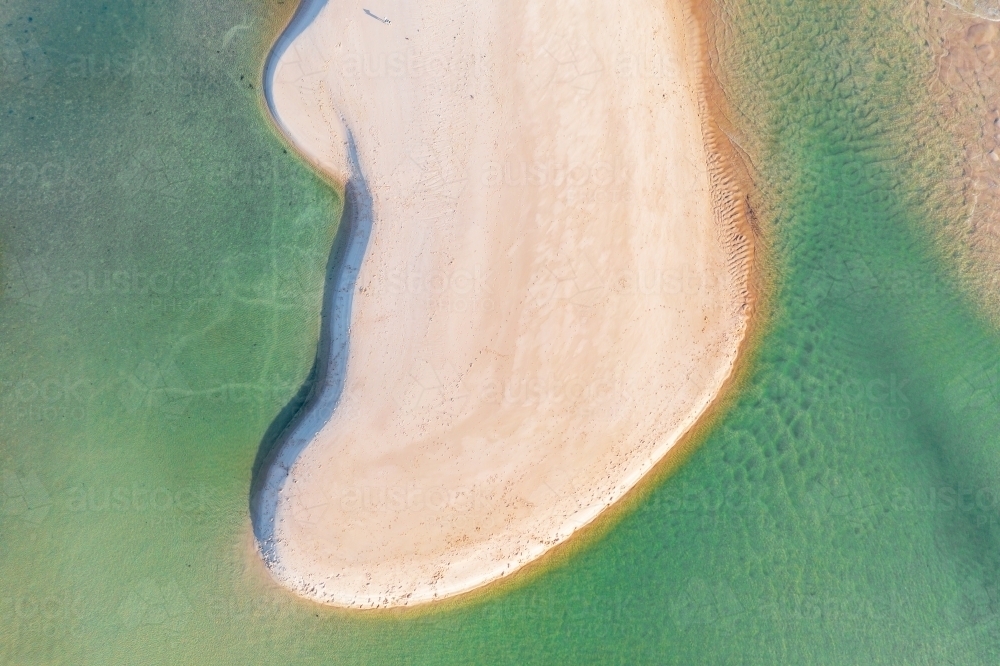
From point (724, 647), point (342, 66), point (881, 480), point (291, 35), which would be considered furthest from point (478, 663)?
point (291, 35)

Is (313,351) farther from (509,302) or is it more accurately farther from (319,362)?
(509,302)

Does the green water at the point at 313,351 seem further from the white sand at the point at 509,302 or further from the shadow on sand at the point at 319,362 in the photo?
the white sand at the point at 509,302

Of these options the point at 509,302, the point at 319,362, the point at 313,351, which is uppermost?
the point at 509,302

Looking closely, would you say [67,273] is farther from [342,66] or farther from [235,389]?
[342,66]

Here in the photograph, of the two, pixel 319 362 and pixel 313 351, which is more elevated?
pixel 313 351

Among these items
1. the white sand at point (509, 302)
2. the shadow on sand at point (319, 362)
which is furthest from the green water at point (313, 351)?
the white sand at point (509, 302)

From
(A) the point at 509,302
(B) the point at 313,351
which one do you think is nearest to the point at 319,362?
(B) the point at 313,351

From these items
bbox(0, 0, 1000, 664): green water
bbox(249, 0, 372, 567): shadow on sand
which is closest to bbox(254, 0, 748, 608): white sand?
bbox(249, 0, 372, 567): shadow on sand
